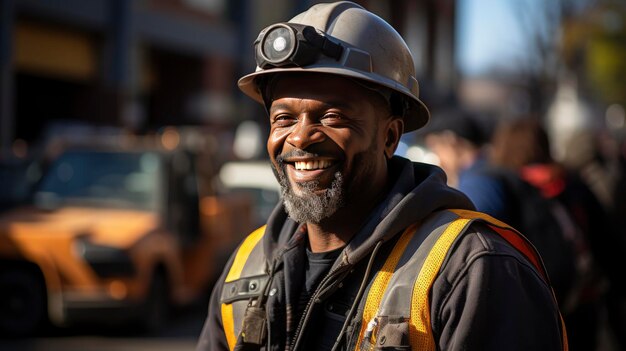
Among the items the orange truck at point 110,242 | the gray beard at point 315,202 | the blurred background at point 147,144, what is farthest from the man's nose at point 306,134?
the orange truck at point 110,242

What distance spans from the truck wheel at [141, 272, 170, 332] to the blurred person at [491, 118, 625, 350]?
18.9 feet

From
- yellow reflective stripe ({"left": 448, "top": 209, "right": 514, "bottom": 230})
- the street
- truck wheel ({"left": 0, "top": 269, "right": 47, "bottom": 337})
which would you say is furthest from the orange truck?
yellow reflective stripe ({"left": 448, "top": 209, "right": 514, "bottom": 230})

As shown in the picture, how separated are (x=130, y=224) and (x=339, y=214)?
26.2 feet

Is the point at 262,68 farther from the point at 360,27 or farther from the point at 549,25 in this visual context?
the point at 549,25

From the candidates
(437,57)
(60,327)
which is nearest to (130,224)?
(60,327)

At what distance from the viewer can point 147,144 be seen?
12227 mm

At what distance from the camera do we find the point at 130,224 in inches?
416

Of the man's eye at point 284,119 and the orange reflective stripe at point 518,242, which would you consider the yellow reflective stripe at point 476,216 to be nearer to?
the orange reflective stripe at point 518,242

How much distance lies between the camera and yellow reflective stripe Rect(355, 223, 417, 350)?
2.48 metres

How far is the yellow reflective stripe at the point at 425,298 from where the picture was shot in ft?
7.79

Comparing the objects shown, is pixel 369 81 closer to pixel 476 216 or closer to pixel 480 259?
pixel 476 216

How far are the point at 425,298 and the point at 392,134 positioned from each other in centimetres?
67

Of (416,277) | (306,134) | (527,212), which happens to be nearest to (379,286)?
(416,277)

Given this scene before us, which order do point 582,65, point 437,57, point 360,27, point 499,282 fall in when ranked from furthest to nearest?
1. point 437,57
2. point 582,65
3. point 360,27
4. point 499,282
